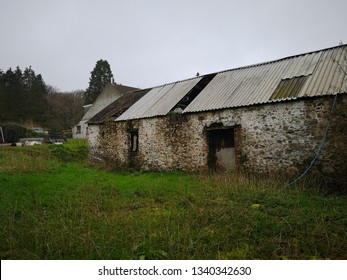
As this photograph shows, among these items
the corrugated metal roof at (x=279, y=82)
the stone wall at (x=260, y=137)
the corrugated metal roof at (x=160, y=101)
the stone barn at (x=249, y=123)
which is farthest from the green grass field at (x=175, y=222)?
the corrugated metal roof at (x=160, y=101)

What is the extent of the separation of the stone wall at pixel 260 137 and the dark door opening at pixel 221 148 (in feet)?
0.77

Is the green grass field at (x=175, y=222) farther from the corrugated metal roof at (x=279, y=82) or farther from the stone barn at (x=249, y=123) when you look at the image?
the corrugated metal roof at (x=279, y=82)

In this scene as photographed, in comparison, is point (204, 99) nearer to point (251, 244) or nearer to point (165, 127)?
point (165, 127)

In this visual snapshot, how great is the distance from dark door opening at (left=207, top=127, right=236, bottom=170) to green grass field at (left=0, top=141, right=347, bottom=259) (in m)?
1.96

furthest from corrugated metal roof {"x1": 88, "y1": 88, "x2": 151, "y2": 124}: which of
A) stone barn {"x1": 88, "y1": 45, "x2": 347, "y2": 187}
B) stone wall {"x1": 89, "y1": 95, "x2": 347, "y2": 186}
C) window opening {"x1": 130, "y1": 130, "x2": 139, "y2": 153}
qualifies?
stone wall {"x1": 89, "y1": 95, "x2": 347, "y2": 186}

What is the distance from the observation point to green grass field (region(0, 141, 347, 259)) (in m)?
3.67

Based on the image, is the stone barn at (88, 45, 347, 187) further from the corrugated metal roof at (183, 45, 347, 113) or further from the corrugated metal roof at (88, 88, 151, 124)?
the corrugated metal roof at (88, 88, 151, 124)

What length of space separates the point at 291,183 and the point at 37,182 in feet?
27.8

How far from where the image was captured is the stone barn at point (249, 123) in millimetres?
7598

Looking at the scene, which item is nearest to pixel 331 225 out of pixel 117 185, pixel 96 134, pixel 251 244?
pixel 251 244

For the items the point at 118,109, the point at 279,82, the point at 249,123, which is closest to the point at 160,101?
the point at 118,109

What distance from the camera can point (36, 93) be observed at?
1607 inches

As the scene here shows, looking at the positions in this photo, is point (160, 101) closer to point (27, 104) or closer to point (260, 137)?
point (260, 137)

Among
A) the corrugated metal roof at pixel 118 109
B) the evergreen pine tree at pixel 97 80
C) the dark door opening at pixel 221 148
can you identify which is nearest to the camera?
the dark door opening at pixel 221 148
